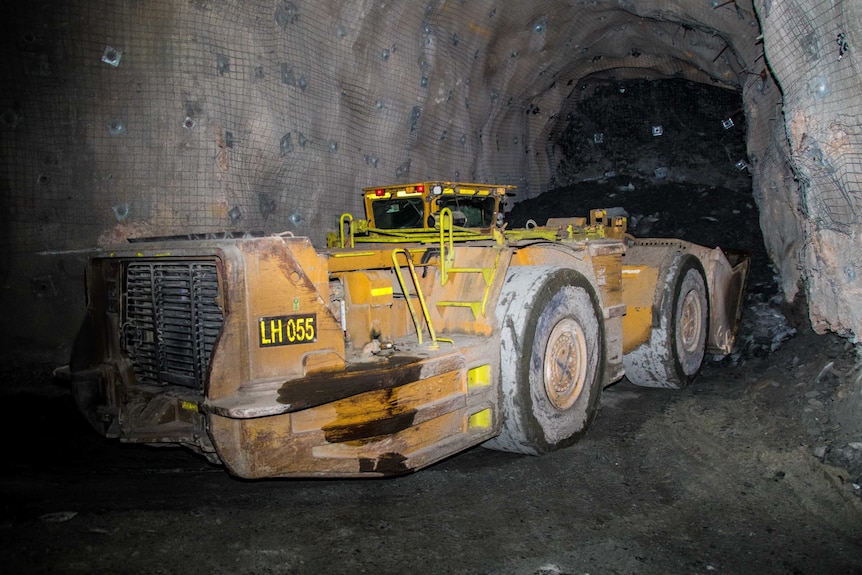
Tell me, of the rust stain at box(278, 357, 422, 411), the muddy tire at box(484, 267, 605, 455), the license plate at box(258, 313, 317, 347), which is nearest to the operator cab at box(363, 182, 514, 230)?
the muddy tire at box(484, 267, 605, 455)

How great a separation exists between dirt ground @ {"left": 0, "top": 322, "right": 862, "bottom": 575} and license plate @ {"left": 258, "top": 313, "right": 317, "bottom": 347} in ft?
3.30

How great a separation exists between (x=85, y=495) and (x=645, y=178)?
11133mm

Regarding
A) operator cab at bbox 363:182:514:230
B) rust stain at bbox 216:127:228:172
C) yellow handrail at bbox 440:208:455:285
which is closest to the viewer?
yellow handrail at bbox 440:208:455:285

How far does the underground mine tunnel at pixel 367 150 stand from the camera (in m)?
4.74

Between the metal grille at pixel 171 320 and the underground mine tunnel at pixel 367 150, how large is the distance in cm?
78

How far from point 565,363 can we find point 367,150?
5.25 m

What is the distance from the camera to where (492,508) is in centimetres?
357

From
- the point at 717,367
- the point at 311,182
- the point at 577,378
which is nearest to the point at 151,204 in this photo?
the point at 311,182

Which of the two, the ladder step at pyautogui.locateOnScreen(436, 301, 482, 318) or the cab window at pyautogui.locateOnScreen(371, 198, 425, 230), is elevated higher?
the cab window at pyautogui.locateOnScreen(371, 198, 425, 230)

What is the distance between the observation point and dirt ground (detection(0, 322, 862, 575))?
9.84ft

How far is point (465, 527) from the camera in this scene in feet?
11.0

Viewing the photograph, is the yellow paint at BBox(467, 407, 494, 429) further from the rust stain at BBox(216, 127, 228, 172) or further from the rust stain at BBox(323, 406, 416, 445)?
the rust stain at BBox(216, 127, 228, 172)

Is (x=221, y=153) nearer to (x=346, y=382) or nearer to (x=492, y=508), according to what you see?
(x=346, y=382)

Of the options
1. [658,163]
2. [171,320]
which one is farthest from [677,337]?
[658,163]
